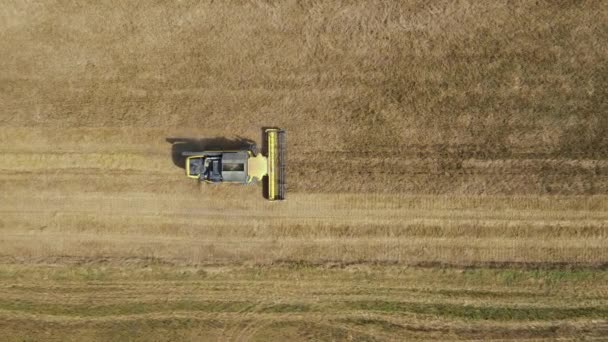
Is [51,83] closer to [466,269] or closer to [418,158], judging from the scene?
[418,158]

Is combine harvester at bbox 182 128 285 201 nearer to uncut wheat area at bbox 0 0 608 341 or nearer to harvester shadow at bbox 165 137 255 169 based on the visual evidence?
harvester shadow at bbox 165 137 255 169

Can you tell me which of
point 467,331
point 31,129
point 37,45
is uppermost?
point 37,45

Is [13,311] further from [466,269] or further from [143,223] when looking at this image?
[466,269]

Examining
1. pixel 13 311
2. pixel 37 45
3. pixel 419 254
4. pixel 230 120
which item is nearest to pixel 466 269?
pixel 419 254

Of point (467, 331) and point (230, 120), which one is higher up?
point (230, 120)

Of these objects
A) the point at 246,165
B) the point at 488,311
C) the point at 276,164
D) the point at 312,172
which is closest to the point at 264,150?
the point at 276,164

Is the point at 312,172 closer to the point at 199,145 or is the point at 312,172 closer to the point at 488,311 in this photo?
the point at 199,145

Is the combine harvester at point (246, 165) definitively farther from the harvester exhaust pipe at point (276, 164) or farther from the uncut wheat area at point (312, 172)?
the uncut wheat area at point (312, 172)
